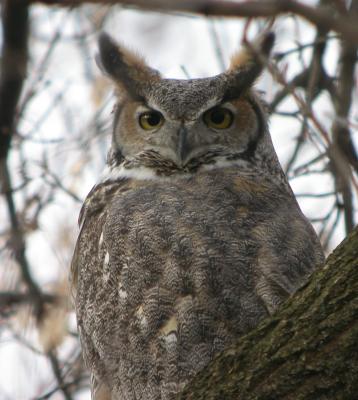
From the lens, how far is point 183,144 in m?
2.86

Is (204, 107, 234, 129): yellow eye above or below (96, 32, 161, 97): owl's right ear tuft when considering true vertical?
below

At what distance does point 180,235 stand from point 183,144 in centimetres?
66

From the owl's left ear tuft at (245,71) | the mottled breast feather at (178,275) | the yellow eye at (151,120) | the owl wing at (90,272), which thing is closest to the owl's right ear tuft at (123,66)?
the yellow eye at (151,120)

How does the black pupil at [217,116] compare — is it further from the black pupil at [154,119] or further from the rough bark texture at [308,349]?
the rough bark texture at [308,349]

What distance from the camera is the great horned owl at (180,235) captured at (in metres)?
2.12

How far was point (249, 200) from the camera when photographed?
2.58 m

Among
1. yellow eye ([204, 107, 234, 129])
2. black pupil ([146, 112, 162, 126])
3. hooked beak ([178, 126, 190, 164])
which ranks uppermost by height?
black pupil ([146, 112, 162, 126])

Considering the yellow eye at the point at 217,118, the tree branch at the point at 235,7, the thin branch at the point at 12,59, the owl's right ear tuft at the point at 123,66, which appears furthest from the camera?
the owl's right ear tuft at the point at 123,66

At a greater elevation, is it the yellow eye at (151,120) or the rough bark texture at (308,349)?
the yellow eye at (151,120)

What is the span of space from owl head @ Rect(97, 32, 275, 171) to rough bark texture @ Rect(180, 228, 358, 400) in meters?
1.23

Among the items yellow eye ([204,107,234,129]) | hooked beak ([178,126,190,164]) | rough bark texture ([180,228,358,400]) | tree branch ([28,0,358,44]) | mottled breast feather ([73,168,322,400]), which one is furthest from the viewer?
yellow eye ([204,107,234,129])

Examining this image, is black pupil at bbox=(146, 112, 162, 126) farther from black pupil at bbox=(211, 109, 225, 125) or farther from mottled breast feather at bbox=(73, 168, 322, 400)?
mottled breast feather at bbox=(73, 168, 322, 400)

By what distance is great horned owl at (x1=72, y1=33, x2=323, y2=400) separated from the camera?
212 centimetres

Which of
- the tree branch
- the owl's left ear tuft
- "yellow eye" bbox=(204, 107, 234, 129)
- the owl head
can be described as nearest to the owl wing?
the owl head
